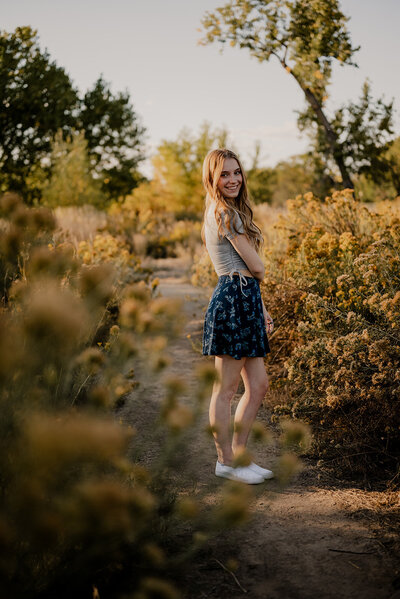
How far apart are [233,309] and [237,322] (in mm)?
78

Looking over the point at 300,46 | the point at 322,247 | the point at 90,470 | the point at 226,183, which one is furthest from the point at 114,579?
the point at 300,46

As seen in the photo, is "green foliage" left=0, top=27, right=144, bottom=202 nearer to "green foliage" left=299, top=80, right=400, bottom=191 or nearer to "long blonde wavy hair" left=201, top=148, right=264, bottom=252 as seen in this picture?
"green foliage" left=299, top=80, right=400, bottom=191

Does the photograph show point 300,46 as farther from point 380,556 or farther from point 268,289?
point 380,556

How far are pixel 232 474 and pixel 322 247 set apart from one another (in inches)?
80.4

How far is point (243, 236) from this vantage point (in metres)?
2.82

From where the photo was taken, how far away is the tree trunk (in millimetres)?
12750

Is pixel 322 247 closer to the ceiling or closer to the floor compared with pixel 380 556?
closer to the ceiling

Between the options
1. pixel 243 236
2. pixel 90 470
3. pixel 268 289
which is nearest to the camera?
pixel 90 470

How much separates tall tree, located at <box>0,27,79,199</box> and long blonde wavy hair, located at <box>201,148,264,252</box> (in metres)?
24.6

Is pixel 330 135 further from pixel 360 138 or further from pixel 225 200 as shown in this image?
pixel 225 200

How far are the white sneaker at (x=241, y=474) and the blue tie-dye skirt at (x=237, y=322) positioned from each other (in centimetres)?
67

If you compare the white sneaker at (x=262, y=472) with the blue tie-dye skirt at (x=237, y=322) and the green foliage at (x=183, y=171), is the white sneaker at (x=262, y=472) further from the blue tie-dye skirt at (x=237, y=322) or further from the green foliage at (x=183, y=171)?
the green foliage at (x=183, y=171)

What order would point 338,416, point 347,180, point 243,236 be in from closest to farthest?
1. point 243,236
2. point 338,416
3. point 347,180

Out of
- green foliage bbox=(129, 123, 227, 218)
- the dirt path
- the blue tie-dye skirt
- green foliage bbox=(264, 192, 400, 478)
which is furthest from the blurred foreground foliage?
green foliage bbox=(129, 123, 227, 218)
